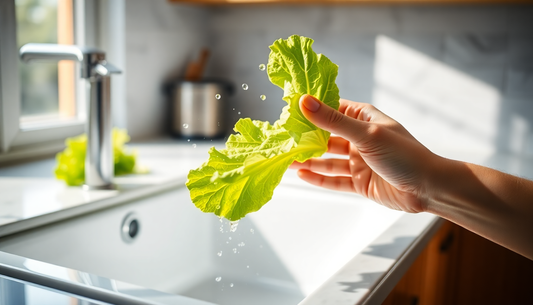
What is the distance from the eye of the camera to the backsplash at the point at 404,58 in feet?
5.59

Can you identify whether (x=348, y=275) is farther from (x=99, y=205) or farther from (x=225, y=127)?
(x=225, y=127)

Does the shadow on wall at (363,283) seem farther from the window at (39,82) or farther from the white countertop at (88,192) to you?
the window at (39,82)

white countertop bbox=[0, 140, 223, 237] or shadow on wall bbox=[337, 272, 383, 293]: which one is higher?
shadow on wall bbox=[337, 272, 383, 293]

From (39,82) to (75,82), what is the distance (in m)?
0.14

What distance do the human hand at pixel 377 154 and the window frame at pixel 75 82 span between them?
0.74 m

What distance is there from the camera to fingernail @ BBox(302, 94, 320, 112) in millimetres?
715

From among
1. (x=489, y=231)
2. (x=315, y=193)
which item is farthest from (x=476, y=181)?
(x=315, y=193)

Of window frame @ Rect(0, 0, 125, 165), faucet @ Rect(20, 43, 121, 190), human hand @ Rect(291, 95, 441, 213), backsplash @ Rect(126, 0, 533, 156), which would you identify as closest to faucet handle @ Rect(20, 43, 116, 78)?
faucet @ Rect(20, 43, 121, 190)

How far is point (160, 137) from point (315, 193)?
74 cm

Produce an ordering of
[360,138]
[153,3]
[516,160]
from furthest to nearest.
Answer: [153,3] → [516,160] → [360,138]

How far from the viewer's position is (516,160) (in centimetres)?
162

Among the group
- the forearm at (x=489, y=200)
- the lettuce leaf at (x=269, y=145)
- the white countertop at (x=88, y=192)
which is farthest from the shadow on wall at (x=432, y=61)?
the lettuce leaf at (x=269, y=145)

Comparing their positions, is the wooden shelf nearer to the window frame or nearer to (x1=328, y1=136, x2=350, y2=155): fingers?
the window frame

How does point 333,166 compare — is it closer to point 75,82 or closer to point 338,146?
point 338,146
